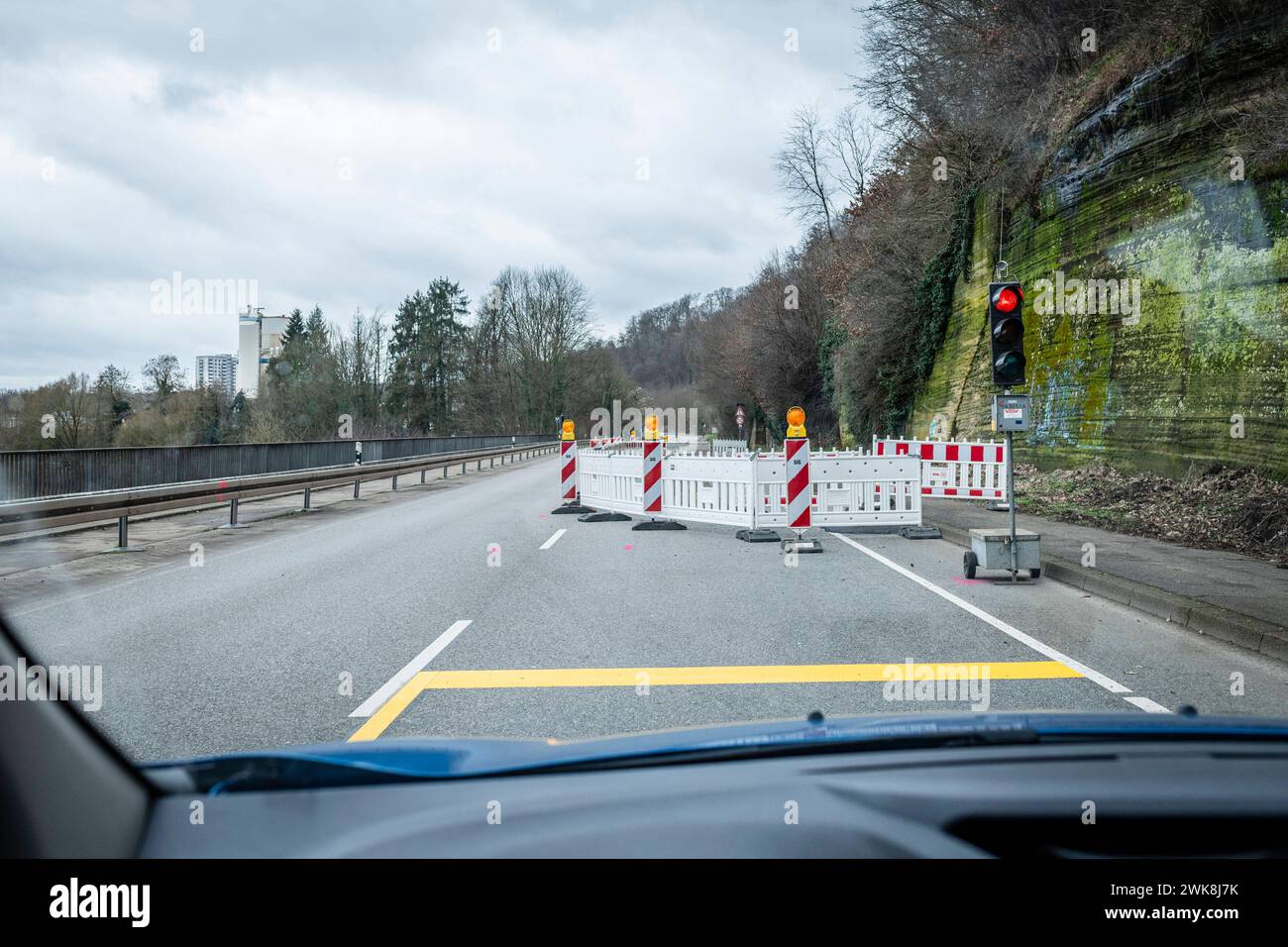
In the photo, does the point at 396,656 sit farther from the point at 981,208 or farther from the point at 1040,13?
the point at 981,208

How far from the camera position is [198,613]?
7.95 meters

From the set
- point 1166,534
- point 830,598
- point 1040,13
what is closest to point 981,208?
point 1040,13

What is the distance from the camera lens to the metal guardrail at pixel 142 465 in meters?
15.6

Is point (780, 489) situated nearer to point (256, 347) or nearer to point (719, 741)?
point (719, 741)

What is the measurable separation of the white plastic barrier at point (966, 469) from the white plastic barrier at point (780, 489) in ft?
10.4

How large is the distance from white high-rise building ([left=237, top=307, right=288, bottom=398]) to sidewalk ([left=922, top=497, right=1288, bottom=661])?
5423 cm

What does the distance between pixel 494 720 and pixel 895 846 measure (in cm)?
347

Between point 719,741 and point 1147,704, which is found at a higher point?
point 719,741

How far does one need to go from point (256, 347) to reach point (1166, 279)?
67.4 m

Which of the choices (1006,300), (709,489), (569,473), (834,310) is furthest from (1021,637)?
(834,310)

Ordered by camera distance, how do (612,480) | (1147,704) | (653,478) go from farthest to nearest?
(612,480)
(653,478)
(1147,704)

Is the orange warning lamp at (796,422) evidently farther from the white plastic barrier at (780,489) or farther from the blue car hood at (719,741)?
the blue car hood at (719,741)

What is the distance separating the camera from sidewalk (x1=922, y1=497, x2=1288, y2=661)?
6.80 meters

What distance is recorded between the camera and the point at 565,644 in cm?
672
